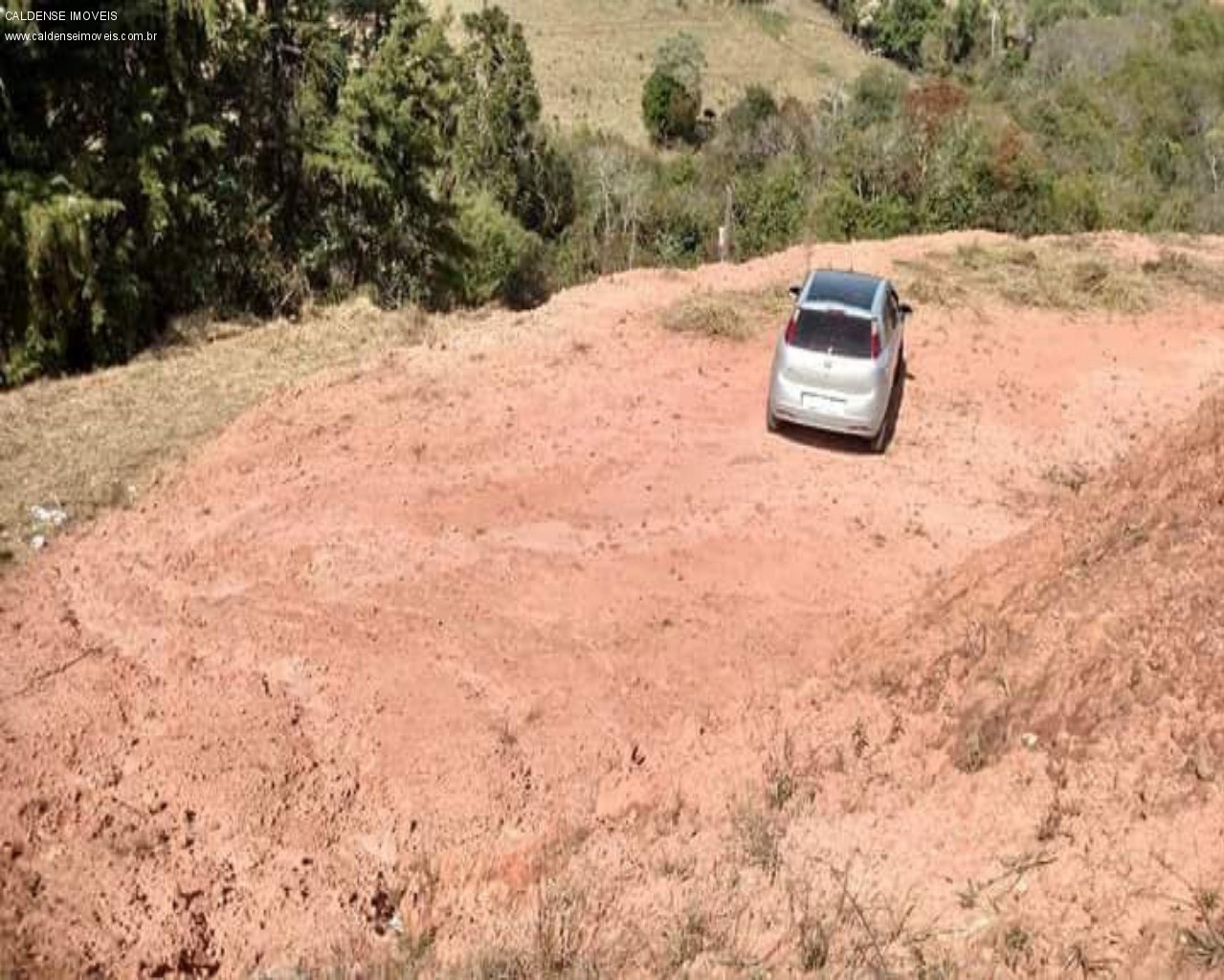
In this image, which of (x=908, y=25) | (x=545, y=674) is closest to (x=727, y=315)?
(x=545, y=674)

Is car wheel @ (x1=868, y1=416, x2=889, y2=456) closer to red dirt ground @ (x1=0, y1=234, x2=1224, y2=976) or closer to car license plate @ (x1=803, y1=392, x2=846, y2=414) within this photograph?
red dirt ground @ (x1=0, y1=234, x2=1224, y2=976)

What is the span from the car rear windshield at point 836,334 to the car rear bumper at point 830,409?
19.7 inches

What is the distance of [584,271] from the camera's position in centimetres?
3312

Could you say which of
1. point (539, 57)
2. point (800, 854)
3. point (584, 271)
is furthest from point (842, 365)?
point (539, 57)

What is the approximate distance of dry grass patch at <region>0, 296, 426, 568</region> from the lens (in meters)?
12.5

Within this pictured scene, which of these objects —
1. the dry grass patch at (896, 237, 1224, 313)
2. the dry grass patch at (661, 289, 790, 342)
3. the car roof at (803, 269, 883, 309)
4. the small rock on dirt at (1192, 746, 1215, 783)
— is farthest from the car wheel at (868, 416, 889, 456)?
the small rock on dirt at (1192, 746, 1215, 783)

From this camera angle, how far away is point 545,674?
32.3 feet

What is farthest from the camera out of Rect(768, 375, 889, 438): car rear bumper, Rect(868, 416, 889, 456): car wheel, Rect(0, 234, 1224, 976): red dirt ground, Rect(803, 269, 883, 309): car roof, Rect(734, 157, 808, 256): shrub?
Rect(734, 157, 808, 256): shrub

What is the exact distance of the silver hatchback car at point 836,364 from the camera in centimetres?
1320

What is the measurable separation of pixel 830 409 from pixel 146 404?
28.8 feet

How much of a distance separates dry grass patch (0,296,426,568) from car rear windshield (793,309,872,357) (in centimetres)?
640

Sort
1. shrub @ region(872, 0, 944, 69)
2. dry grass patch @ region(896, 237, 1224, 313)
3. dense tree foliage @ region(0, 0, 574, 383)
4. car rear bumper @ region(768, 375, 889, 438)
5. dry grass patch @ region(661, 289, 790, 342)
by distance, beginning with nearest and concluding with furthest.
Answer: car rear bumper @ region(768, 375, 889, 438) → dry grass patch @ region(661, 289, 790, 342) → dense tree foliage @ region(0, 0, 574, 383) → dry grass patch @ region(896, 237, 1224, 313) → shrub @ region(872, 0, 944, 69)

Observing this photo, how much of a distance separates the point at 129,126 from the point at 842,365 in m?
A: 11.8

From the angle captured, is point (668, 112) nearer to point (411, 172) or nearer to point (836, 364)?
point (411, 172)
